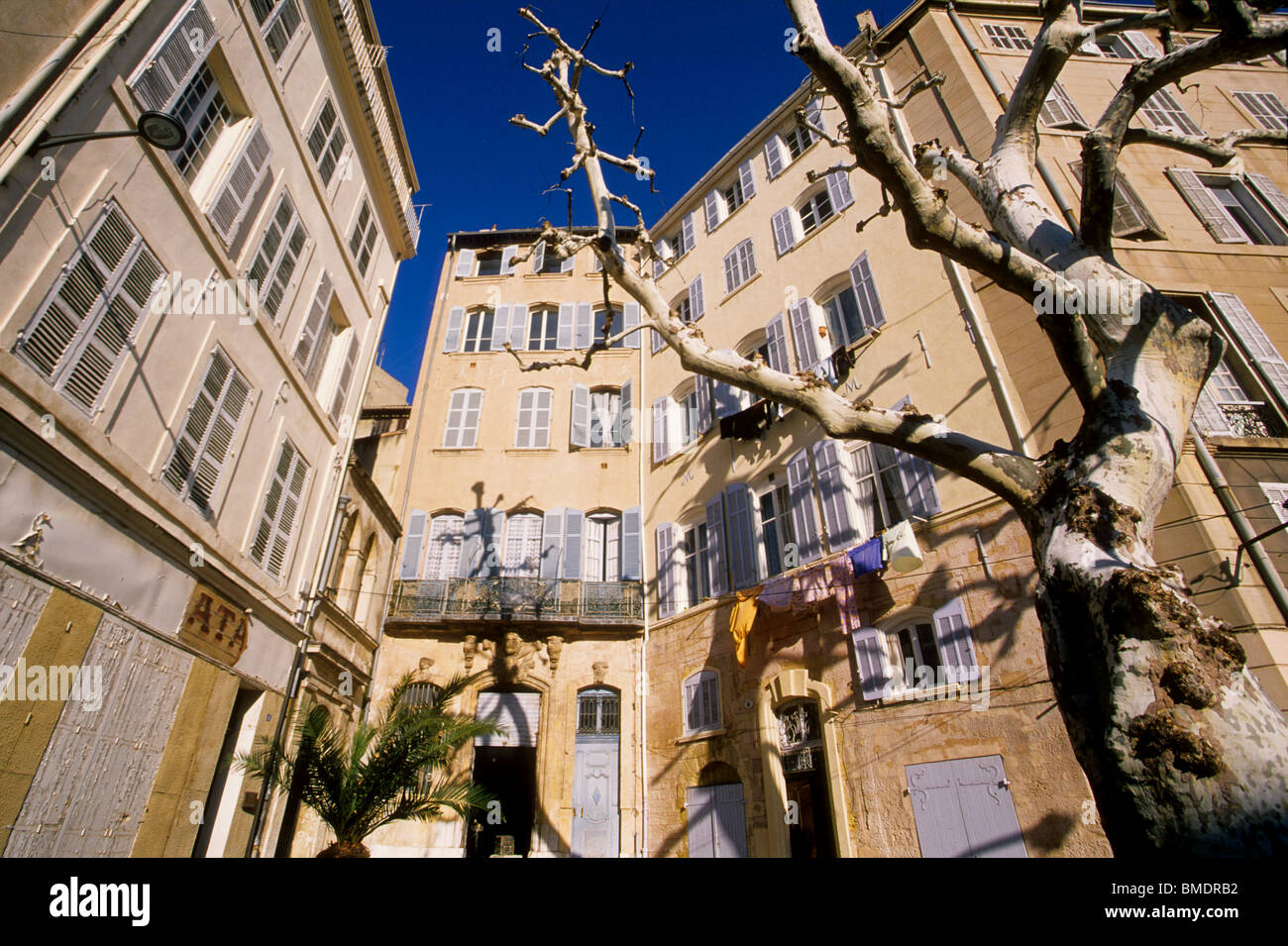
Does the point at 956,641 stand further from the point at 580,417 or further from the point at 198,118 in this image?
the point at 198,118

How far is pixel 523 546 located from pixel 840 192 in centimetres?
1187

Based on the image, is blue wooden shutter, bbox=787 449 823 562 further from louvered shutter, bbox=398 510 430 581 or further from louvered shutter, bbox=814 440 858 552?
louvered shutter, bbox=398 510 430 581

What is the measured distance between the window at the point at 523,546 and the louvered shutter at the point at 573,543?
74 centimetres

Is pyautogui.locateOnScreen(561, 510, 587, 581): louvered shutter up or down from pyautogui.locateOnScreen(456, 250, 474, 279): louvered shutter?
down

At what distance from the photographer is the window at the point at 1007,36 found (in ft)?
52.0

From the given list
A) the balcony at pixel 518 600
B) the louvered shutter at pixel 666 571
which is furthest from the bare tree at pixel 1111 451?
the balcony at pixel 518 600

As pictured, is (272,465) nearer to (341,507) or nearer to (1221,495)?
(341,507)

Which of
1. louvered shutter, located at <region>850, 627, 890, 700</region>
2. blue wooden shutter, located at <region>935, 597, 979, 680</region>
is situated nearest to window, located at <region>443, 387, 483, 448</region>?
louvered shutter, located at <region>850, 627, 890, 700</region>

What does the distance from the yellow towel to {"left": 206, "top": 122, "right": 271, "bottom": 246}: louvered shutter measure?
33.8 ft

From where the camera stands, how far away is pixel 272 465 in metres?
10.1

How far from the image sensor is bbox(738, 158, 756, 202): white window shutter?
18.7 m

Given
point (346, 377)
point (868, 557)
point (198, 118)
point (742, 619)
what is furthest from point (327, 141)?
point (868, 557)
